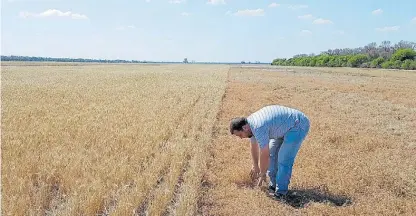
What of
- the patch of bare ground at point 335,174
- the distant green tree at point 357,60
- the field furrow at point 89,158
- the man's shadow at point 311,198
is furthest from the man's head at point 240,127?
the distant green tree at point 357,60

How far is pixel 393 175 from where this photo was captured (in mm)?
7336

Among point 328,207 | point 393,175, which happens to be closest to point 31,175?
point 328,207

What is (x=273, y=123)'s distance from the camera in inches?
229

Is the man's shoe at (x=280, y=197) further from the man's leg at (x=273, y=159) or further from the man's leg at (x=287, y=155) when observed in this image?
the man's leg at (x=273, y=159)

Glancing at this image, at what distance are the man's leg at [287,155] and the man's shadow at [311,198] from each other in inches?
8.5

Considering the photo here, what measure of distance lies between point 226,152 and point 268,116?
9.82 feet

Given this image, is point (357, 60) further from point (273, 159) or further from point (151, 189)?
point (151, 189)

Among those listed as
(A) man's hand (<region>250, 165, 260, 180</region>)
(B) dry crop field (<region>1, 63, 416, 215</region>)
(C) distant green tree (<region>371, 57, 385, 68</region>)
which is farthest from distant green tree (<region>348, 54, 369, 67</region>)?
(A) man's hand (<region>250, 165, 260, 180</region>)

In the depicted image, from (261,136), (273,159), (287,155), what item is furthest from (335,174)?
(261,136)

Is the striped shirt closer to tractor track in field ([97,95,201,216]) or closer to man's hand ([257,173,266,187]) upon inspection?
man's hand ([257,173,266,187])

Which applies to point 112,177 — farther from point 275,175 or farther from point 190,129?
point 190,129

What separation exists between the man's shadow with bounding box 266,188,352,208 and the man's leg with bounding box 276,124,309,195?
0.22 metres

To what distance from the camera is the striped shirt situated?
224 inches

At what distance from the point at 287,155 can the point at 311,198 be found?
2.77ft
